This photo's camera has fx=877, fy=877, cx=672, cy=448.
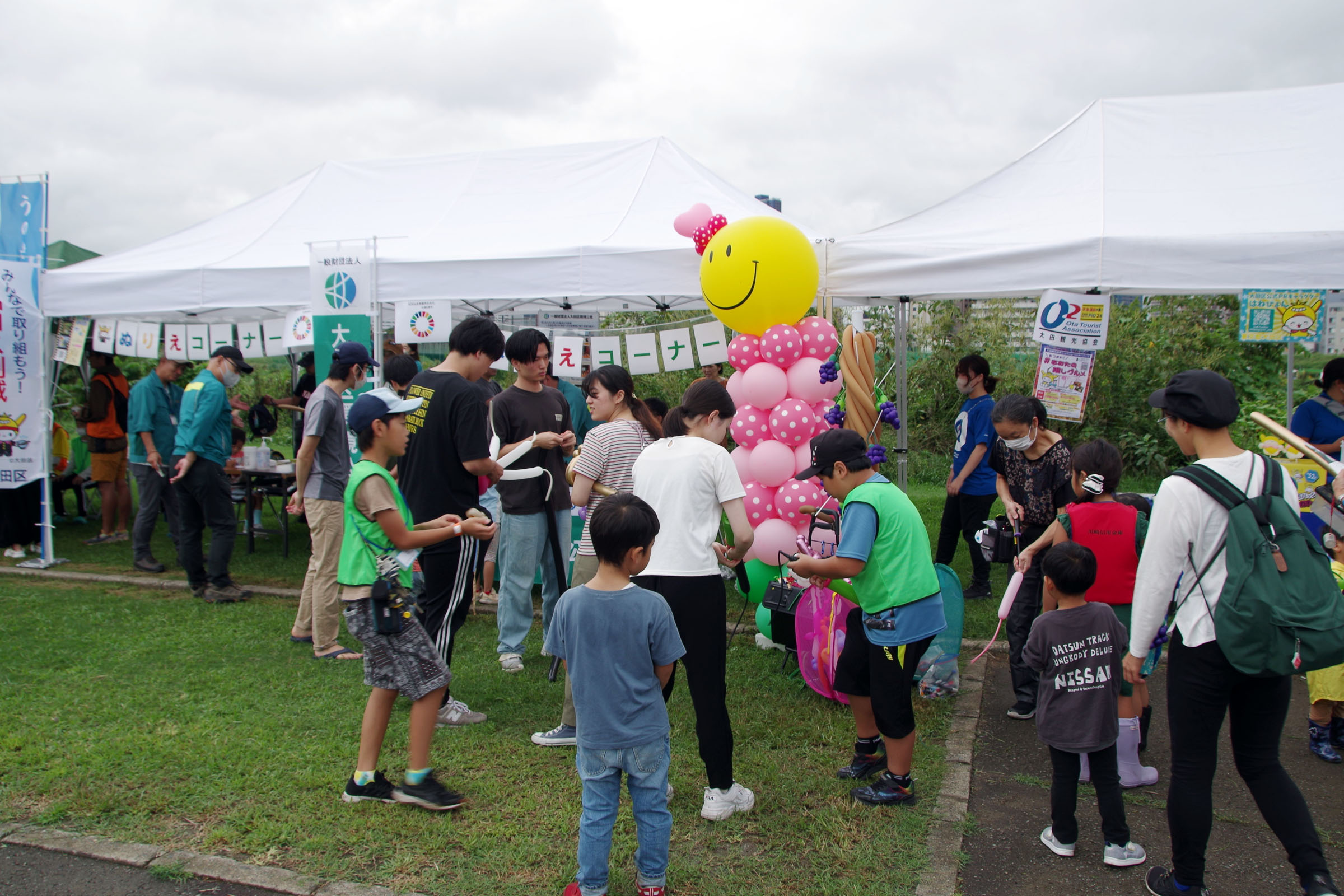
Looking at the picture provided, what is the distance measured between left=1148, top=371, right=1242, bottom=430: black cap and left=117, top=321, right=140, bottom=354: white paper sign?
10157 millimetres

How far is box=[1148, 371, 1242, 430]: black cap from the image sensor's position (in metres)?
2.70

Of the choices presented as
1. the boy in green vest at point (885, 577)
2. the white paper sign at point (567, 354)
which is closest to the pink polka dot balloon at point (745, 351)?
the boy in green vest at point (885, 577)

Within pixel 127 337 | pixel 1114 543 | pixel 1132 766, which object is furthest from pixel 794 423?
pixel 127 337

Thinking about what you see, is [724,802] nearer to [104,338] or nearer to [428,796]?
[428,796]

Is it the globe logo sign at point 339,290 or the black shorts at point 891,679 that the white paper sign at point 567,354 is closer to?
the globe logo sign at point 339,290

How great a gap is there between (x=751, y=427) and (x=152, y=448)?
529 cm

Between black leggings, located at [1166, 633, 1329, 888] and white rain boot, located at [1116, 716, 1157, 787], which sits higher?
black leggings, located at [1166, 633, 1329, 888]

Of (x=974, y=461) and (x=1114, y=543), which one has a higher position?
(x=974, y=461)

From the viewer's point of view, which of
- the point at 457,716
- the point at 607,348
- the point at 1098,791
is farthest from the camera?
the point at 607,348

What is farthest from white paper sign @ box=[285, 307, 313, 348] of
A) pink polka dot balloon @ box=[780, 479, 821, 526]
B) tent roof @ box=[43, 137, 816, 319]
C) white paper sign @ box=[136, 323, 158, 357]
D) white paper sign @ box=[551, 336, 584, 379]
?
pink polka dot balloon @ box=[780, 479, 821, 526]

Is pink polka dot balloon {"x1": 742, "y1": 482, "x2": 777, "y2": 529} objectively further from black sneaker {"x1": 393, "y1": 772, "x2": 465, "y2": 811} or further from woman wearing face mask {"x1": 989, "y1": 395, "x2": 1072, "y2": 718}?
black sneaker {"x1": 393, "y1": 772, "x2": 465, "y2": 811}

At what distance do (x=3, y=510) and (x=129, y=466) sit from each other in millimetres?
1295

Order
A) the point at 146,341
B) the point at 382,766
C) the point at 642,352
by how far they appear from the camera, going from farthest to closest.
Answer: the point at 146,341, the point at 642,352, the point at 382,766

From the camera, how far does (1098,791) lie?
313 cm
